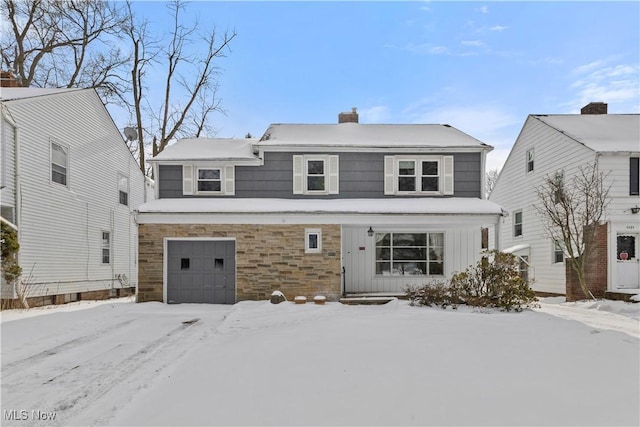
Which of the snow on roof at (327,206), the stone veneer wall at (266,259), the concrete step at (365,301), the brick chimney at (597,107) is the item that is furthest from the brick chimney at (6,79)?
the brick chimney at (597,107)

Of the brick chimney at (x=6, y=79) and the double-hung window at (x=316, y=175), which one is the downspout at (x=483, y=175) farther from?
the brick chimney at (x=6, y=79)

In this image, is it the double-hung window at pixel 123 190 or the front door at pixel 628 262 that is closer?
→ the front door at pixel 628 262

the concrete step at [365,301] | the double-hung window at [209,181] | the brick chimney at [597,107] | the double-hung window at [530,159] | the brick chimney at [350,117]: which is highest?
the brick chimney at [597,107]

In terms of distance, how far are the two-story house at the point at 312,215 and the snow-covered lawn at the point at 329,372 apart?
11.6ft

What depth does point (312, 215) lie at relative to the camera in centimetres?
1214

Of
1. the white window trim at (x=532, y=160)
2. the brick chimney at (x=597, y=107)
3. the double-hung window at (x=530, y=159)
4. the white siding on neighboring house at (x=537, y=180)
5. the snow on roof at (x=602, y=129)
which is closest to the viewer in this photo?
the snow on roof at (x=602, y=129)

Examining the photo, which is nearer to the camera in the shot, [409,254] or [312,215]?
[312,215]

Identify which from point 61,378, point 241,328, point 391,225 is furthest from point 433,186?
point 61,378

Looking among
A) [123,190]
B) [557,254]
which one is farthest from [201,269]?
[557,254]

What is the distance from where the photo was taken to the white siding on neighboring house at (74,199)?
12117mm

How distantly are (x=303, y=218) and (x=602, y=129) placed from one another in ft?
40.2

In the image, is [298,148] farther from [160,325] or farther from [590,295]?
[590,295]

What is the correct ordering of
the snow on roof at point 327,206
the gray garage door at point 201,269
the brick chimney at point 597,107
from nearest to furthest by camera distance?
the snow on roof at point 327,206 < the gray garage door at point 201,269 < the brick chimney at point 597,107

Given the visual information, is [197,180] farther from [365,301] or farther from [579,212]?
[579,212]
